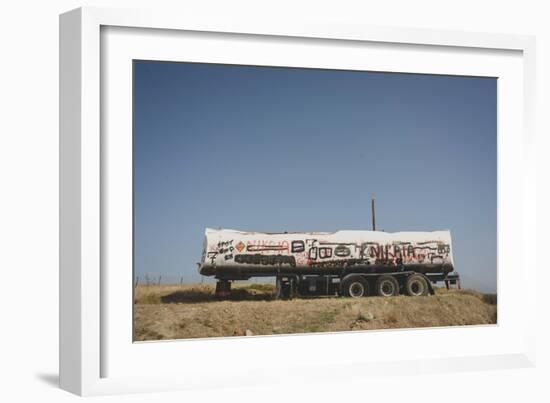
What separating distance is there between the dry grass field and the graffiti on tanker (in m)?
0.29

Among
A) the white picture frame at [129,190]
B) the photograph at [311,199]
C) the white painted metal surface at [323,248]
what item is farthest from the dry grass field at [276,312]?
the white painted metal surface at [323,248]

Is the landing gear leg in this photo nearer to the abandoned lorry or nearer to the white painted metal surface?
the abandoned lorry

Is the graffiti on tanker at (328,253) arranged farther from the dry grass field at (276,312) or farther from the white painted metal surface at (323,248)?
the dry grass field at (276,312)

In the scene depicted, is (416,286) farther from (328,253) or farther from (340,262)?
(328,253)

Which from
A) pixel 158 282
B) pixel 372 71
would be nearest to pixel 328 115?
pixel 372 71

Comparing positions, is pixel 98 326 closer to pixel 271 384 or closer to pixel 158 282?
pixel 158 282

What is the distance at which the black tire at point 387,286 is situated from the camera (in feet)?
29.6

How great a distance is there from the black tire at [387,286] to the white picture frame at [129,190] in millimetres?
446

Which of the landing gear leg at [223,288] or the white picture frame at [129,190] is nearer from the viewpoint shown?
the white picture frame at [129,190]

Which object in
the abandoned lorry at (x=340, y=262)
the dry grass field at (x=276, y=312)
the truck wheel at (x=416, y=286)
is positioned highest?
the abandoned lorry at (x=340, y=262)

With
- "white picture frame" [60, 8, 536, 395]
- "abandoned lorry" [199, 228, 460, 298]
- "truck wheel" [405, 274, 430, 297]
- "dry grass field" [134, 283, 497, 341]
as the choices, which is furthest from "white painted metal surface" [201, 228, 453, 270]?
"white picture frame" [60, 8, 536, 395]

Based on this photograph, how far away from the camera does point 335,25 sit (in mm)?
8398

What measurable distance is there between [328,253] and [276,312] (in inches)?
30.2

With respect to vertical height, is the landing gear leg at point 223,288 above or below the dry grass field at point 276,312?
above
